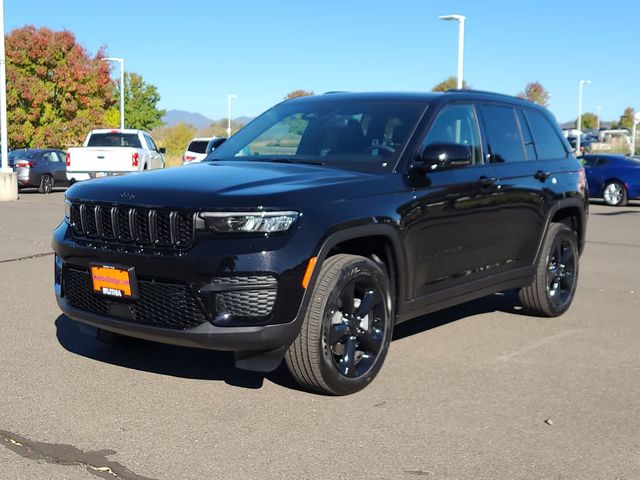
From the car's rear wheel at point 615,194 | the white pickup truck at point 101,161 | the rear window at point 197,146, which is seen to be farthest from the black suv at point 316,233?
the rear window at point 197,146

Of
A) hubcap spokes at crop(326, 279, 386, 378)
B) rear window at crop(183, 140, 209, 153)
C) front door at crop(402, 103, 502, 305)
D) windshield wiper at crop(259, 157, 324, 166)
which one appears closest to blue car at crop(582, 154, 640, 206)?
rear window at crop(183, 140, 209, 153)

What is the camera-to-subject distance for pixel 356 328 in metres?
4.94

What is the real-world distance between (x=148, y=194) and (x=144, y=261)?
0.39 m

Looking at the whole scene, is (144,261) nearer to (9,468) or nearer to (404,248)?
(9,468)

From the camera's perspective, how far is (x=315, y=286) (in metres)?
4.62

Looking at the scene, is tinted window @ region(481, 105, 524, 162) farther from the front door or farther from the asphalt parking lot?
the asphalt parking lot

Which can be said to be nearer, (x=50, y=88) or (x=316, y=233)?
(x=316, y=233)

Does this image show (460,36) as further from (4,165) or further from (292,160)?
(292,160)

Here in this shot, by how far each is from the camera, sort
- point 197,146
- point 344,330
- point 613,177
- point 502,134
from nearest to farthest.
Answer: point 344,330, point 502,134, point 613,177, point 197,146

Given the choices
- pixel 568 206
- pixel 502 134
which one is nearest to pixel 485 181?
pixel 502 134

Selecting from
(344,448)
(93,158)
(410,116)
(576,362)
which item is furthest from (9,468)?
(93,158)

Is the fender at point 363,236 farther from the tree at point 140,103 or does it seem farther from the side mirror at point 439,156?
the tree at point 140,103

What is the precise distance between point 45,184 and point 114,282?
21980 millimetres

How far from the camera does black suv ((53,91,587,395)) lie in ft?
14.4
